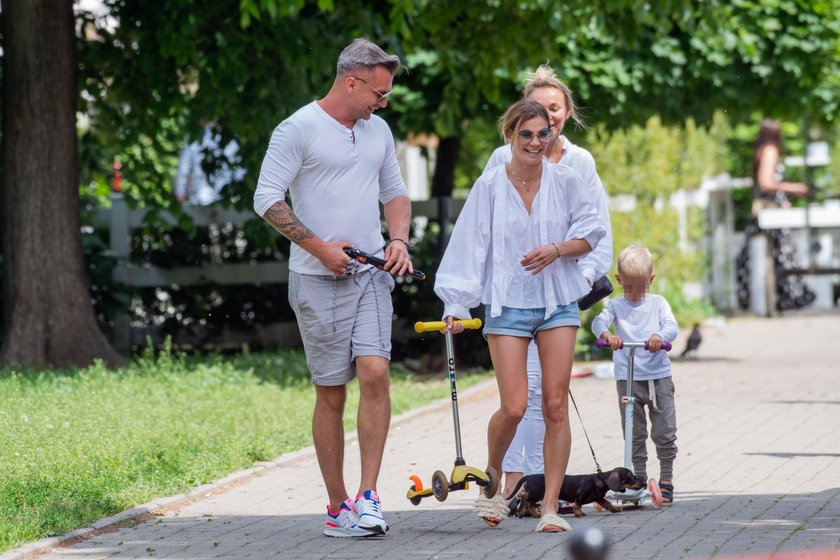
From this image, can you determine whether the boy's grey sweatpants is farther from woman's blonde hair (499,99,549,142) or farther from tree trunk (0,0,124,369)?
tree trunk (0,0,124,369)

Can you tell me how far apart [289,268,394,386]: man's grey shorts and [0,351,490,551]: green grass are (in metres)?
1.33

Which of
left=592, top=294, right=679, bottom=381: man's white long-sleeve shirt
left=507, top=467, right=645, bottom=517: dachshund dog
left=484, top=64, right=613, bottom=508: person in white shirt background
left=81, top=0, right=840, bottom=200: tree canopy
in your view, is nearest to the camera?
left=507, top=467, right=645, bottom=517: dachshund dog

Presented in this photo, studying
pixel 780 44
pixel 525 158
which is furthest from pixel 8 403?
pixel 780 44

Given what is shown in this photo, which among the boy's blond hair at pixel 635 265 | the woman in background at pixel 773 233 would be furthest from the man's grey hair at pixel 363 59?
the woman in background at pixel 773 233

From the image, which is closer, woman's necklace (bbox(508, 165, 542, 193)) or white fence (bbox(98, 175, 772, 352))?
woman's necklace (bbox(508, 165, 542, 193))

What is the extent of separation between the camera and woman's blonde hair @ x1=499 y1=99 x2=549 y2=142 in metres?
6.28

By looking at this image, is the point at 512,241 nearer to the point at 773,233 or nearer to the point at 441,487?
the point at 441,487

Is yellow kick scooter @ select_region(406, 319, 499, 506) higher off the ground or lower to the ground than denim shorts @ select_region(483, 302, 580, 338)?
lower

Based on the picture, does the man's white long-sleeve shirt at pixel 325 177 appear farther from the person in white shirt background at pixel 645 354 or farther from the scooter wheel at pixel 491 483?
the person in white shirt background at pixel 645 354

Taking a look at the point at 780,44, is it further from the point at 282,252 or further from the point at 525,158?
the point at 525,158

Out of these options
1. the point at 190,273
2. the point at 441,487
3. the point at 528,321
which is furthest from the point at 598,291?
the point at 190,273

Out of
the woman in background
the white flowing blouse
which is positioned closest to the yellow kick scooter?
the white flowing blouse

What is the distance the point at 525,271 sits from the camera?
627 centimetres

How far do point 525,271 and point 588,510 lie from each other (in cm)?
143
